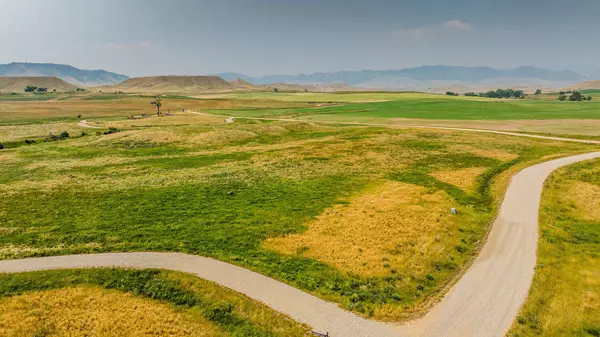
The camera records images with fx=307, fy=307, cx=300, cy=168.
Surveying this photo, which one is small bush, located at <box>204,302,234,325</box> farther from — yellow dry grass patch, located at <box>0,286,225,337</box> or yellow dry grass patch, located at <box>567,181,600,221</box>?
yellow dry grass patch, located at <box>567,181,600,221</box>

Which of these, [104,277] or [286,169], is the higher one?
[286,169]

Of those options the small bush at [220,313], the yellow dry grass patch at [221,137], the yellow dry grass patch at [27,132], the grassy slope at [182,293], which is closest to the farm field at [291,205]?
the grassy slope at [182,293]

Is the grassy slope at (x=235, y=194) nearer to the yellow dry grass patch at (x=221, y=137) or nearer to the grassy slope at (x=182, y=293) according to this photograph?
the yellow dry grass patch at (x=221, y=137)

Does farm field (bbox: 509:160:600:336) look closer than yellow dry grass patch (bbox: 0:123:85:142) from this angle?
Yes

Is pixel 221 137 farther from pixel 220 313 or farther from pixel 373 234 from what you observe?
pixel 220 313

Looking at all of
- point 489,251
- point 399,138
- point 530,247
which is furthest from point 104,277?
point 399,138

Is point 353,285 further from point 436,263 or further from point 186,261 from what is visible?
point 186,261

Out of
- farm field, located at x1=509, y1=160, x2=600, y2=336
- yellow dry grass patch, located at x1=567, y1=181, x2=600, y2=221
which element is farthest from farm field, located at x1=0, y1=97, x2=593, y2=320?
yellow dry grass patch, located at x1=567, y1=181, x2=600, y2=221
